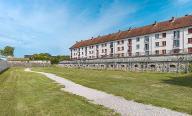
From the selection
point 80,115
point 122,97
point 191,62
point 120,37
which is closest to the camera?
point 80,115

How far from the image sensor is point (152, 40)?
188ft

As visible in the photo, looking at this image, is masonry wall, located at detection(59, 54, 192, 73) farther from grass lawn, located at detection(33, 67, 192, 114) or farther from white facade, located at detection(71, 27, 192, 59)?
grass lawn, located at detection(33, 67, 192, 114)

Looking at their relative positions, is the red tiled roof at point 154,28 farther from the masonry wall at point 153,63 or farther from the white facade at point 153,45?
the masonry wall at point 153,63

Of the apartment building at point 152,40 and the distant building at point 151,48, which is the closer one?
the distant building at point 151,48

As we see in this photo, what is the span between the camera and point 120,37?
6925 cm

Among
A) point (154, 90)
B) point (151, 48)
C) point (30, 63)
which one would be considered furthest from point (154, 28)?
point (30, 63)

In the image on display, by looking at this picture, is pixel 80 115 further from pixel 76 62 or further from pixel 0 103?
pixel 76 62

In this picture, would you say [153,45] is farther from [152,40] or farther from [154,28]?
[154,28]

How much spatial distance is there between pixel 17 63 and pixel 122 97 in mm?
82706

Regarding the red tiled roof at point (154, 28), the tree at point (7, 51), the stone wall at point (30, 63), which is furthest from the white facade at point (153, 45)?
the tree at point (7, 51)

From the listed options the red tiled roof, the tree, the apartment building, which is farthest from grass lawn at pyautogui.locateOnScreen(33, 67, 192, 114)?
the tree

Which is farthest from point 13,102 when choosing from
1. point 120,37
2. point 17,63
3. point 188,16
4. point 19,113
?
point 17,63

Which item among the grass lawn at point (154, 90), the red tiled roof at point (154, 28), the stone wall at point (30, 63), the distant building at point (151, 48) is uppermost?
the red tiled roof at point (154, 28)

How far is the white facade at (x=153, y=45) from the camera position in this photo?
49.6 meters
